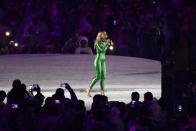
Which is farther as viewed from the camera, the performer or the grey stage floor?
the grey stage floor

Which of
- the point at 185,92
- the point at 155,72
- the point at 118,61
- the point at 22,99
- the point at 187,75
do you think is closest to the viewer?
the point at 22,99

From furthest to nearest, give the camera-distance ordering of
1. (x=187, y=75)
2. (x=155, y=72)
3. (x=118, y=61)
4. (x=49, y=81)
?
(x=118, y=61) < (x=155, y=72) < (x=49, y=81) < (x=187, y=75)

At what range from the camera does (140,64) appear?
26.2 m

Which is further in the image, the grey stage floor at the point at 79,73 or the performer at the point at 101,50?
the grey stage floor at the point at 79,73

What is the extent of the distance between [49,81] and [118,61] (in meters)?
4.56

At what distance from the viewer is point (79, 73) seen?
24359 mm

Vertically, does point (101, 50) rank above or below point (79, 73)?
above

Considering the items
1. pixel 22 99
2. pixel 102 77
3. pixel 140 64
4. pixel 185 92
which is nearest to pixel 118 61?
pixel 140 64

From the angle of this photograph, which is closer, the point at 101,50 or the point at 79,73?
the point at 101,50

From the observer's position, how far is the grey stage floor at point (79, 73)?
851 inches

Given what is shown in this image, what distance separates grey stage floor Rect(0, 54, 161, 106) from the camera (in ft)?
70.9

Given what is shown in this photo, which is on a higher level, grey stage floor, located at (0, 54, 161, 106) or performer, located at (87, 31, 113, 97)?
performer, located at (87, 31, 113, 97)

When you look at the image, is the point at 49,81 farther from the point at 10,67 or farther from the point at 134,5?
the point at 134,5

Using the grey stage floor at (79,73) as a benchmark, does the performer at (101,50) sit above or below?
above
